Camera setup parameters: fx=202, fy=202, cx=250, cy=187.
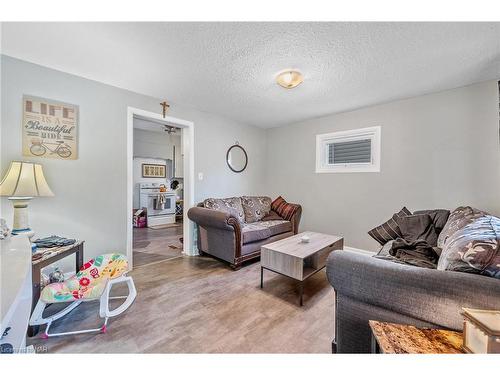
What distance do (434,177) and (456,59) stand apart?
1.34 metres

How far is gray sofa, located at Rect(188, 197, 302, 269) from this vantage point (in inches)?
102

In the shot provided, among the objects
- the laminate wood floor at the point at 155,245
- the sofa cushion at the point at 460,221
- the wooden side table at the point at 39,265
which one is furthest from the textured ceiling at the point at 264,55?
the laminate wood floor at the point at 155,245

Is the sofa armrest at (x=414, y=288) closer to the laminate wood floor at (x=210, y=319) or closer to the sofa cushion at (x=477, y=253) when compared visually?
the sofa cushion at (x=477, y=253)

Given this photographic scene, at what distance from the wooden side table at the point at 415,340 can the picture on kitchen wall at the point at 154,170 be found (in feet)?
19.0

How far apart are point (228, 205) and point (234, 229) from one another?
0.73 metres

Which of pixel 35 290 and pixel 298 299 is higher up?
pixel 35 290

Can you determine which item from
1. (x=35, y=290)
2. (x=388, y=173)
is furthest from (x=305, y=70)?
(x=35, y=290)

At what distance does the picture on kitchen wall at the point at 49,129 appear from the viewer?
1905mm

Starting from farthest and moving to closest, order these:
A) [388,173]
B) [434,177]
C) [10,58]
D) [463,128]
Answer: [388,173] → [434,177] → [463,128] → [10,58]

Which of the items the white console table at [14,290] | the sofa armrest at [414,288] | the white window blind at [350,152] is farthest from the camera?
the white window blind at [350,152]

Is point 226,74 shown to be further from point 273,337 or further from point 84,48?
point 273,337

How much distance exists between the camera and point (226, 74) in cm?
212

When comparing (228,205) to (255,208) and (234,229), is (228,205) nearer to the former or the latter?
(255,208)

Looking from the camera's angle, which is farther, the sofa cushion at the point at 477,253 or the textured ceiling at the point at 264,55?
the textured ceiling at the point at 264,55
